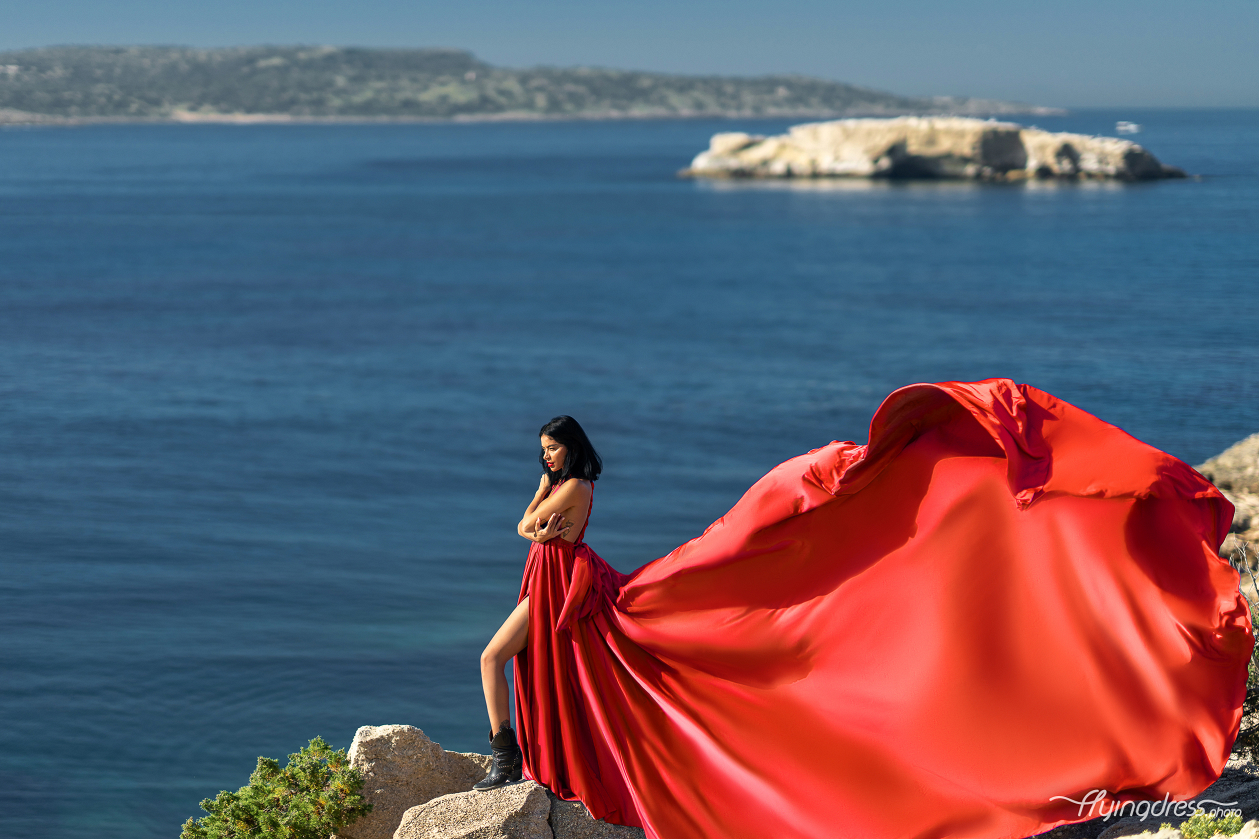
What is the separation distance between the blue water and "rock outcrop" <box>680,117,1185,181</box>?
24.9 m

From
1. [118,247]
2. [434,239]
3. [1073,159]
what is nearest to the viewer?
[118,247]

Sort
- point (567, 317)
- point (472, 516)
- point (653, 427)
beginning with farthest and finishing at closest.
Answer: point (567, 317) < point (653, 427) < point (472, 516)

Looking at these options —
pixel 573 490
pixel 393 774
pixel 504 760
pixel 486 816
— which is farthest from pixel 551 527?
pixel 393 774

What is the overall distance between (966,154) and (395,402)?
80.0 metres

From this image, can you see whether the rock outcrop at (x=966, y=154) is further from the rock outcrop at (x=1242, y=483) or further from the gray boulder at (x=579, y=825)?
the gray boulder at (x=579, y=825)

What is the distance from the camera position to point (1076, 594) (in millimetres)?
4996

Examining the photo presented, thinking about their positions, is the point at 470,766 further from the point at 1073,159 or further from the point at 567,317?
the point at 1073,159

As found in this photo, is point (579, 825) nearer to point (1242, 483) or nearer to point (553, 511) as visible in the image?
point (553, 511)

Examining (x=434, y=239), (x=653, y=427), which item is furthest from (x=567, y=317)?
(x=434, y=239)

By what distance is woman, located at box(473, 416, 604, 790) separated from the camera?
17.6ft

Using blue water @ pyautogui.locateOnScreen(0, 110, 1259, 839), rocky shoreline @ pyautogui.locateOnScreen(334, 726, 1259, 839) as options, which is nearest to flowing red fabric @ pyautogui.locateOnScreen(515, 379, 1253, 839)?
rocky shoreline @ pyautogui.locateOnScreen(334, 726, 1259, 839)

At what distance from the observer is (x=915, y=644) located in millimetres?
5266

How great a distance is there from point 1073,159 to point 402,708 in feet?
306

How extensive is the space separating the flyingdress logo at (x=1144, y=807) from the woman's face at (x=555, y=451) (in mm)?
2548
